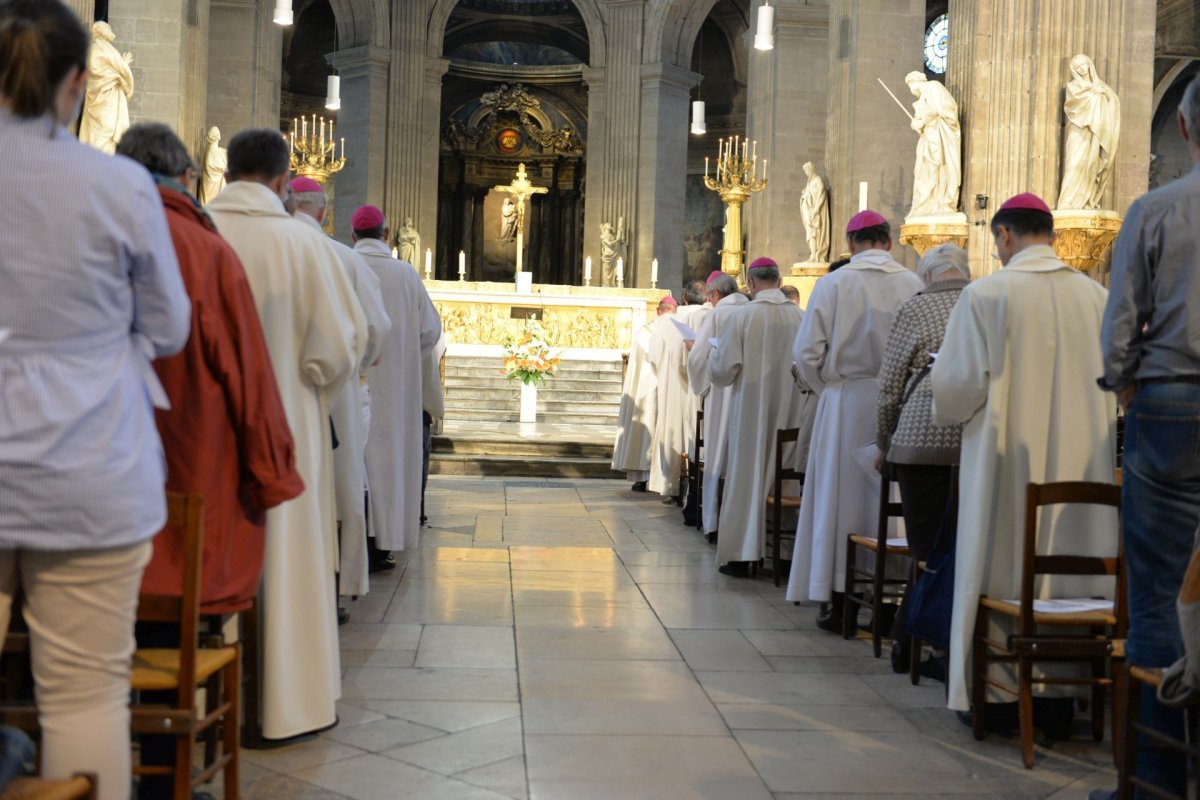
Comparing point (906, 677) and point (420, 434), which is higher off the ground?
point (420, 434)

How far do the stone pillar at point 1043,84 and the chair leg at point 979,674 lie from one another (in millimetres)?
7256

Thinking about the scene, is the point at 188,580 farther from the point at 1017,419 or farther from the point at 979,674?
the point at 1017,419

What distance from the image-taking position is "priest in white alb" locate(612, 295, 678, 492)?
1195 cm

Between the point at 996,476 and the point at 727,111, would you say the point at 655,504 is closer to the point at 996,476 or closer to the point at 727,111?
the point at 996,476

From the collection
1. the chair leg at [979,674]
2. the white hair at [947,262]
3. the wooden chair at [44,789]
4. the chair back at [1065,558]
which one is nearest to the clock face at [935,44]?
the white hair at [947,262]

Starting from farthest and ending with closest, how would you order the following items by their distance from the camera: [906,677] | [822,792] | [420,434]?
[420,434] < [906,677] < [822,792]

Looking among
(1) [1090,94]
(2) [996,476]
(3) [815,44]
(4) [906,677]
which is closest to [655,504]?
(1) [1090,94]

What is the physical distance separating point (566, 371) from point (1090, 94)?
33.9 feet

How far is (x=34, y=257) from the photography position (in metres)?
2.35

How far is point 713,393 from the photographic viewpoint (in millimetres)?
9250

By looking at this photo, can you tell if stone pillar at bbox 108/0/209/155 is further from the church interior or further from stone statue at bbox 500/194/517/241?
stone statue at bbox 500/194/517/241

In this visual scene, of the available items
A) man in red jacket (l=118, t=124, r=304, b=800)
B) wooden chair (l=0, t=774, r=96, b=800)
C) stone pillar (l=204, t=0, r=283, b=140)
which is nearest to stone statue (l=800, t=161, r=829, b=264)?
stone pillar (l=204, t=0, r=283, b=140)

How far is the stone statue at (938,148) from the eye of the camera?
1181cm

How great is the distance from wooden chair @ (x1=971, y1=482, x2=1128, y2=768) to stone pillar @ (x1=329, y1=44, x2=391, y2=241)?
24.1 metres
